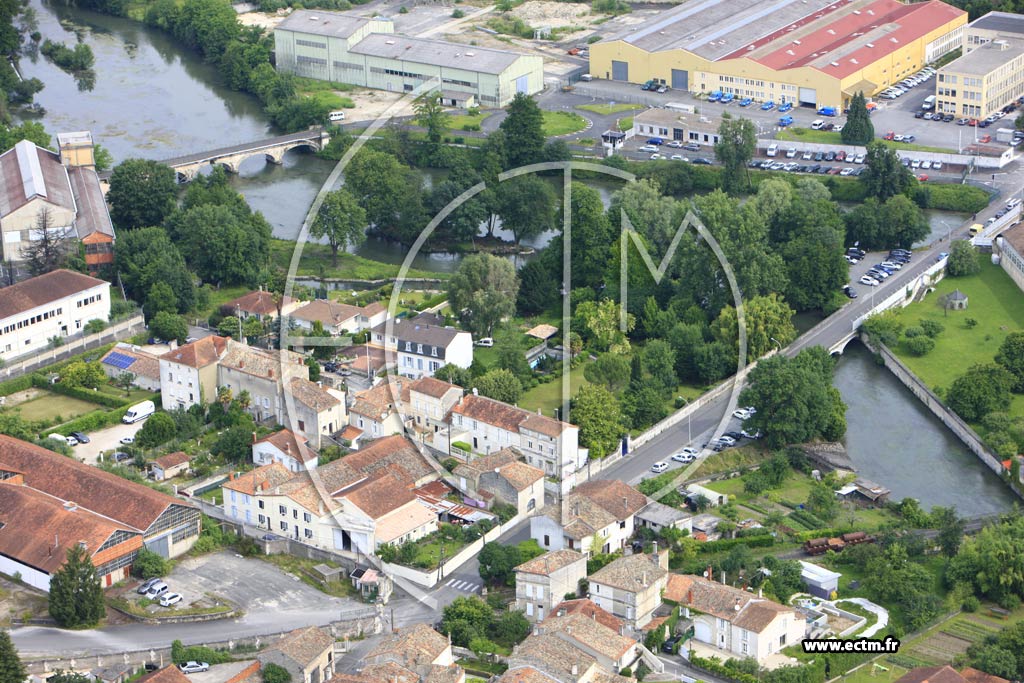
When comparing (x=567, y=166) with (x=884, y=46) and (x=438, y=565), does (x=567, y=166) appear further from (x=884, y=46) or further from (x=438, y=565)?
(x=438, y=565)

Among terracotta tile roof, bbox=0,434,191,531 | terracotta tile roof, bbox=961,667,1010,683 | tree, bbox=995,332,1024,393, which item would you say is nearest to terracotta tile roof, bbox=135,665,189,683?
terracotta tile roof, bbox=0,434,191,531

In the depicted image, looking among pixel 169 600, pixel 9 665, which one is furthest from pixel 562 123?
pixel 9 665

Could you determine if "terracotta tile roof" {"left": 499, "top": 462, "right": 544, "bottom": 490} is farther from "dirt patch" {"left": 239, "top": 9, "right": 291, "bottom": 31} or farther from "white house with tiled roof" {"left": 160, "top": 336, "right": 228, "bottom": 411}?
"dirt patch" {"left": 239, "top": 9, "right": 291, "bottom": 31}

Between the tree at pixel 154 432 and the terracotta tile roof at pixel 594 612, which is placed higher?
the tree at pixel 154 432

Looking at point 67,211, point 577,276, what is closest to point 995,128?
point 577,276

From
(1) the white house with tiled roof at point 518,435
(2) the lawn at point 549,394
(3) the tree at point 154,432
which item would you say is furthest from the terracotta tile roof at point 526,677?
(3) the tree at point 154,432

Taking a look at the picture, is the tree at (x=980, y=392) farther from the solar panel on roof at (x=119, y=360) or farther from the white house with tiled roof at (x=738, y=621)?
the solar panel on roof at (x=119, y=360)

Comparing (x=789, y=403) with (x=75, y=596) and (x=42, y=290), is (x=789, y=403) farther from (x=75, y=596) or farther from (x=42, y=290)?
(x=42, y=290)
